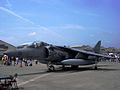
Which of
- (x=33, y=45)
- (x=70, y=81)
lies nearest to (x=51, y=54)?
(x=33, y=45)

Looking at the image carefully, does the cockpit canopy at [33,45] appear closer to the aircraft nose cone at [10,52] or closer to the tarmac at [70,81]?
the aircraft nose cone at [10,52]

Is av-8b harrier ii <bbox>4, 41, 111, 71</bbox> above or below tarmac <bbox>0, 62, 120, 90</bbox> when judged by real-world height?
above

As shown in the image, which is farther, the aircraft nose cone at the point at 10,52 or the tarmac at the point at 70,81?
the aircraft nose cone at the point at 10,52

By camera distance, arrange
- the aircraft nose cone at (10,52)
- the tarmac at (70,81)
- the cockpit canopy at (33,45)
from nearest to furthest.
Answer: the tarmac at (70,81) → the aircraft nose cone at (10,52) → the cockpit canopy at (33,45)

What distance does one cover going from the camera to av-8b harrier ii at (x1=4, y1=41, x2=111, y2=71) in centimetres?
1282

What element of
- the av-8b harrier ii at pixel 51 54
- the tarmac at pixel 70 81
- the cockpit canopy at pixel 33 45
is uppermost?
the cockpit canopy at pixel 33 45

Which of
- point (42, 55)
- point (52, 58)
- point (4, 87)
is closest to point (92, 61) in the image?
point (52, 58)

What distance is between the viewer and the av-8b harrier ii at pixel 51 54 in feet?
42.1

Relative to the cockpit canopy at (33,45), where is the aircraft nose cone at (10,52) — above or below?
below

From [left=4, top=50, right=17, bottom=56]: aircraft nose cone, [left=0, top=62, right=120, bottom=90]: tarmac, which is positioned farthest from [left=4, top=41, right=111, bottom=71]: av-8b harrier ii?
[left=0, top=62, right=120, bottom=90]: tarmac

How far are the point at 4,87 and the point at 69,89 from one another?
10.1 feet

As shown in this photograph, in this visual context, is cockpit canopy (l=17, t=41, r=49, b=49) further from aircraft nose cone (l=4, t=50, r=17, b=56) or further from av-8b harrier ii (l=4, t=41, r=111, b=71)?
aircraft nose cone (l=4, t=50, r=17, b=56)

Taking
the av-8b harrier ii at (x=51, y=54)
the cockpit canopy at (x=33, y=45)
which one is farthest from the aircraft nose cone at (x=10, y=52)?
the cockpit canopy at (x=33, y=45)

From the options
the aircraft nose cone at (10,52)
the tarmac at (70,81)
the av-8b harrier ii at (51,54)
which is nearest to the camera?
the tarmac at (70,81)
